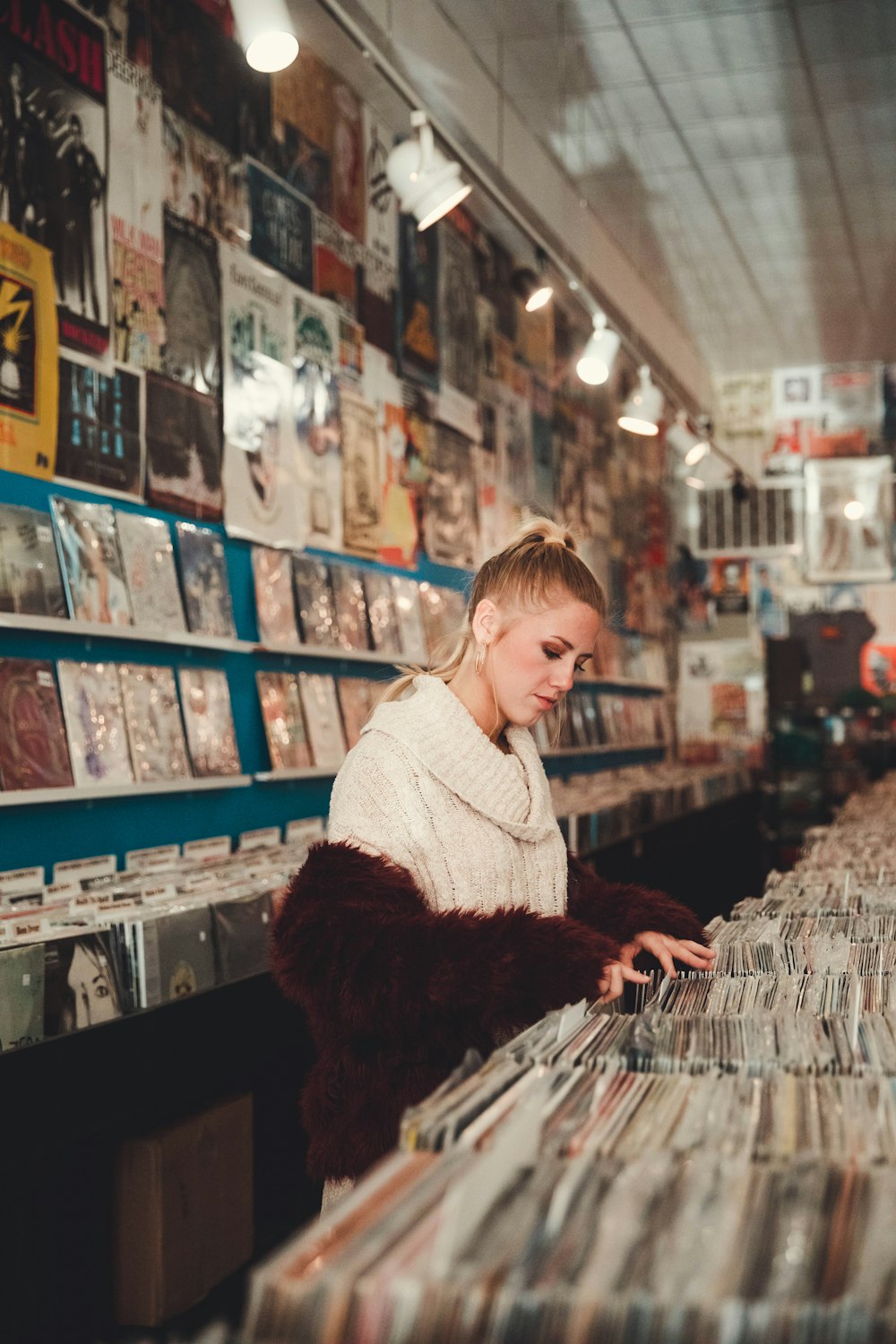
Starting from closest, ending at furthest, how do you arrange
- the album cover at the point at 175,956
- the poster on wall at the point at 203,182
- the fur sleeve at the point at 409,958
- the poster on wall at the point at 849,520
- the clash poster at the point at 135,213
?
1. the fur sleeve at the point at 409,958
2. the album cover at the point at 175,956
3. the clash poster at the point at 135,213
4. the poster on wall at the point at 203,182
5. the poster on wall at the point at 849,520

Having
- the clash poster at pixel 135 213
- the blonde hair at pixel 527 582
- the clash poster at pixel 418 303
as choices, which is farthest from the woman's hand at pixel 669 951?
the clash poster at pixel 418 303

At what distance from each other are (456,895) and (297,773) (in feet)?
8.38

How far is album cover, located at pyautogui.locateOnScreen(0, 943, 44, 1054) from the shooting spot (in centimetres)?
230

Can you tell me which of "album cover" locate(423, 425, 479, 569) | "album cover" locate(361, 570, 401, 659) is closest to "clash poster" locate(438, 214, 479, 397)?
"album cover" locate(423, 425, 479, 569)

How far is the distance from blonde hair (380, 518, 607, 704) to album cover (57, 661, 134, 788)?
4.78 feet

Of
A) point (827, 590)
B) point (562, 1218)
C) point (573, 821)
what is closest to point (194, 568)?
point (573, 821)

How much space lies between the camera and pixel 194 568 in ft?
12.6

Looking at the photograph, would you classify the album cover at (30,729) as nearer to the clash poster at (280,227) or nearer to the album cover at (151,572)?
the album cover at (151,572)

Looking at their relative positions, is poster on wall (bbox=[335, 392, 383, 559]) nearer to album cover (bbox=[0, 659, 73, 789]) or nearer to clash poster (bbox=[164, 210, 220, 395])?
clash poster (bbox=[164, 210, 220, 395])

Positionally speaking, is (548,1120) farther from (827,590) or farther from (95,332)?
(827,590)

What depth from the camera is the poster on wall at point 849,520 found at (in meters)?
10.8

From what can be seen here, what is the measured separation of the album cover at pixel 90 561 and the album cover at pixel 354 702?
1.45 meters

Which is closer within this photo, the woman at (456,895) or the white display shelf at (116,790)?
the woman at (456,895)

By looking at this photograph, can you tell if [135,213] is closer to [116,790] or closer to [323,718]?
[116,790]
